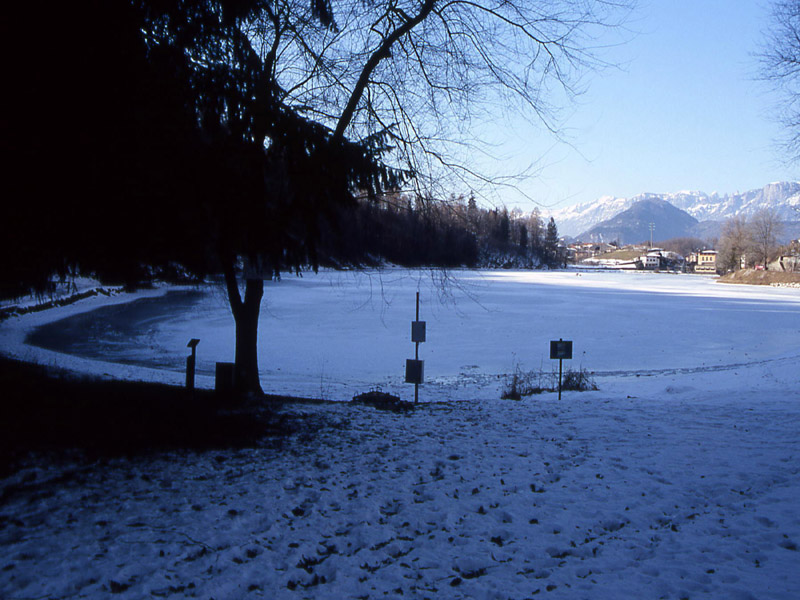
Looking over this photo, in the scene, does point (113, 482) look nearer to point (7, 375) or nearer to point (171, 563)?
point (171, 563)

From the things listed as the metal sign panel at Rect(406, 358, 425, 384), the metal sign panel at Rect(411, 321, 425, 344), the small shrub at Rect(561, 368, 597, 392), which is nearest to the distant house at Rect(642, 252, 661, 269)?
the small shrub at Rect(561, 368, 597, 392)

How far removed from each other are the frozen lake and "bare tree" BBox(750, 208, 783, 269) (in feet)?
251

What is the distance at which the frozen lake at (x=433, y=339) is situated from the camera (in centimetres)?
1473

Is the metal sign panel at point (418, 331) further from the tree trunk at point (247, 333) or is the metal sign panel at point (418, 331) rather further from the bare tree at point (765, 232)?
the bare tree at point (765, 232)

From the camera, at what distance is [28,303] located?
30.9 m

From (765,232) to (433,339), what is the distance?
100 m

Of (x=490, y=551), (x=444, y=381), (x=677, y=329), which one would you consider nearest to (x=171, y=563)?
(x=490, y=551)

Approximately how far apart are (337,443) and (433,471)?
1.33 metres

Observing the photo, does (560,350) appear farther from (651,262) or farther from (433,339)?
(651,262)

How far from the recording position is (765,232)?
101 m

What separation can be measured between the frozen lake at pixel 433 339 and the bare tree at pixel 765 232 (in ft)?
251

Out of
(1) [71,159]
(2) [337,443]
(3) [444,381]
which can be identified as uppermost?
(1) [71,159]

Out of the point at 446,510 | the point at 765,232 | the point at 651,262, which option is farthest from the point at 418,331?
the point at 651,262

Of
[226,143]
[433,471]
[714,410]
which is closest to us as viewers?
[226,143]
